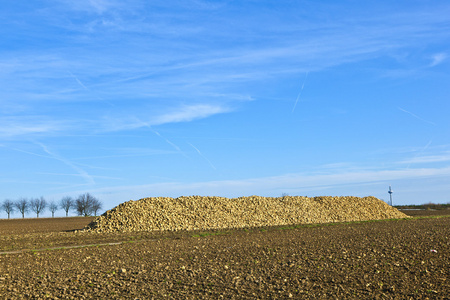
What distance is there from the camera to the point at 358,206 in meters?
48.0

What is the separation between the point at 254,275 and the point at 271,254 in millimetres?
3702

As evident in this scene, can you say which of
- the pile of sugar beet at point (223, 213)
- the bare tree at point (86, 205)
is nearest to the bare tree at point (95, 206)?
the bare tree at point (86, 205)

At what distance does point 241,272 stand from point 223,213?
2360 centimetres

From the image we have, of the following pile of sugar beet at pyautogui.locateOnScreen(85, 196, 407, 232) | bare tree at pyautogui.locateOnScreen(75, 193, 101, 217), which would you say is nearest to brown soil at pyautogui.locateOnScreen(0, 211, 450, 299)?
pile of sugar beet at pyautogui.locateOnScreen(85, 196, 407, 232)

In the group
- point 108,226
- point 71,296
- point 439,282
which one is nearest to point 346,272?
point 439,282

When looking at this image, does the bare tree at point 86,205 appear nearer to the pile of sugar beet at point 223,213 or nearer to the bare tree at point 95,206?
the bare tree at point 95,206

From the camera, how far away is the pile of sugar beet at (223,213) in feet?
108

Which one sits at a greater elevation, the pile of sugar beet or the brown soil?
the pile of sugar beet

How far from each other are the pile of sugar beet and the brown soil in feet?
43.4

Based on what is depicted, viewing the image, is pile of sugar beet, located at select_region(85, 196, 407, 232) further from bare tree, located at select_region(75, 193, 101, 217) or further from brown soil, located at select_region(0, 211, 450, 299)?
bare tree, located at select_region(75, 193, 101, 217)

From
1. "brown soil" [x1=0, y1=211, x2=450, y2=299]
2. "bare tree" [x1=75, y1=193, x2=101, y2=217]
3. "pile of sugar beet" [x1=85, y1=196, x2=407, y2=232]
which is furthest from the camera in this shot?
"bare tree" [x1=75, y1=193, x2=101, y2=217]

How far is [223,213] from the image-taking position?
1455 inches

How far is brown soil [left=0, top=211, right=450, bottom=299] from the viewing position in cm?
1153

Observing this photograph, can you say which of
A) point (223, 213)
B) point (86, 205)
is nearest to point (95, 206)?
point (86, 205)
